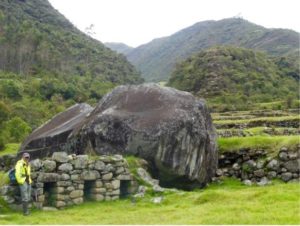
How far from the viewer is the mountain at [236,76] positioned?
9150 cm

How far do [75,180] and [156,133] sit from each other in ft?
10.5

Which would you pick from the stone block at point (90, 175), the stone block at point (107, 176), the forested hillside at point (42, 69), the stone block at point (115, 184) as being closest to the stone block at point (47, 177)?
the stone block at point (90, 175)

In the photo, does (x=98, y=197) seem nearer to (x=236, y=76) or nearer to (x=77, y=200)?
(x=77, y=200)

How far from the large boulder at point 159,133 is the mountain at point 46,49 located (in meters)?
74.0

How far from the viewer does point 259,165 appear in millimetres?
18422

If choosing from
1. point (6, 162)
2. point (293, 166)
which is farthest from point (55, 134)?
point (293, 166)

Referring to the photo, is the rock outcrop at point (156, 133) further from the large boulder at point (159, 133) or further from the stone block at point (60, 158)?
the stone block at point (60, 158)

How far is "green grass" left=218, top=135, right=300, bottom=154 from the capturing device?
60.0ft

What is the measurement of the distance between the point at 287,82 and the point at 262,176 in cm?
8689

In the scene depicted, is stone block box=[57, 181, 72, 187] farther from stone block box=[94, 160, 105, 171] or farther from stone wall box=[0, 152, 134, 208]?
stone block box=[94, 160, 105, 171]

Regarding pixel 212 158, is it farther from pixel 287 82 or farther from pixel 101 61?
pixel 101 61

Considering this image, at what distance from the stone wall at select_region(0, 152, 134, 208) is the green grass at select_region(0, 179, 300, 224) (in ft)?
1.49

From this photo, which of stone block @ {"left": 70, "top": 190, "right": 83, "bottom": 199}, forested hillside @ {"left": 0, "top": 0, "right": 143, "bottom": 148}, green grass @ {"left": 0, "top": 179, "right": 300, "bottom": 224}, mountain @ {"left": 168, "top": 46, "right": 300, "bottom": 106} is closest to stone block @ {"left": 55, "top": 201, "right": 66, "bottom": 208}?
green grass @ {"left": 0, "top": 179, "right": 300, "bottom": 224}

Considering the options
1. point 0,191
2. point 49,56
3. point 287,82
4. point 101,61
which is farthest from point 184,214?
point 101,61
